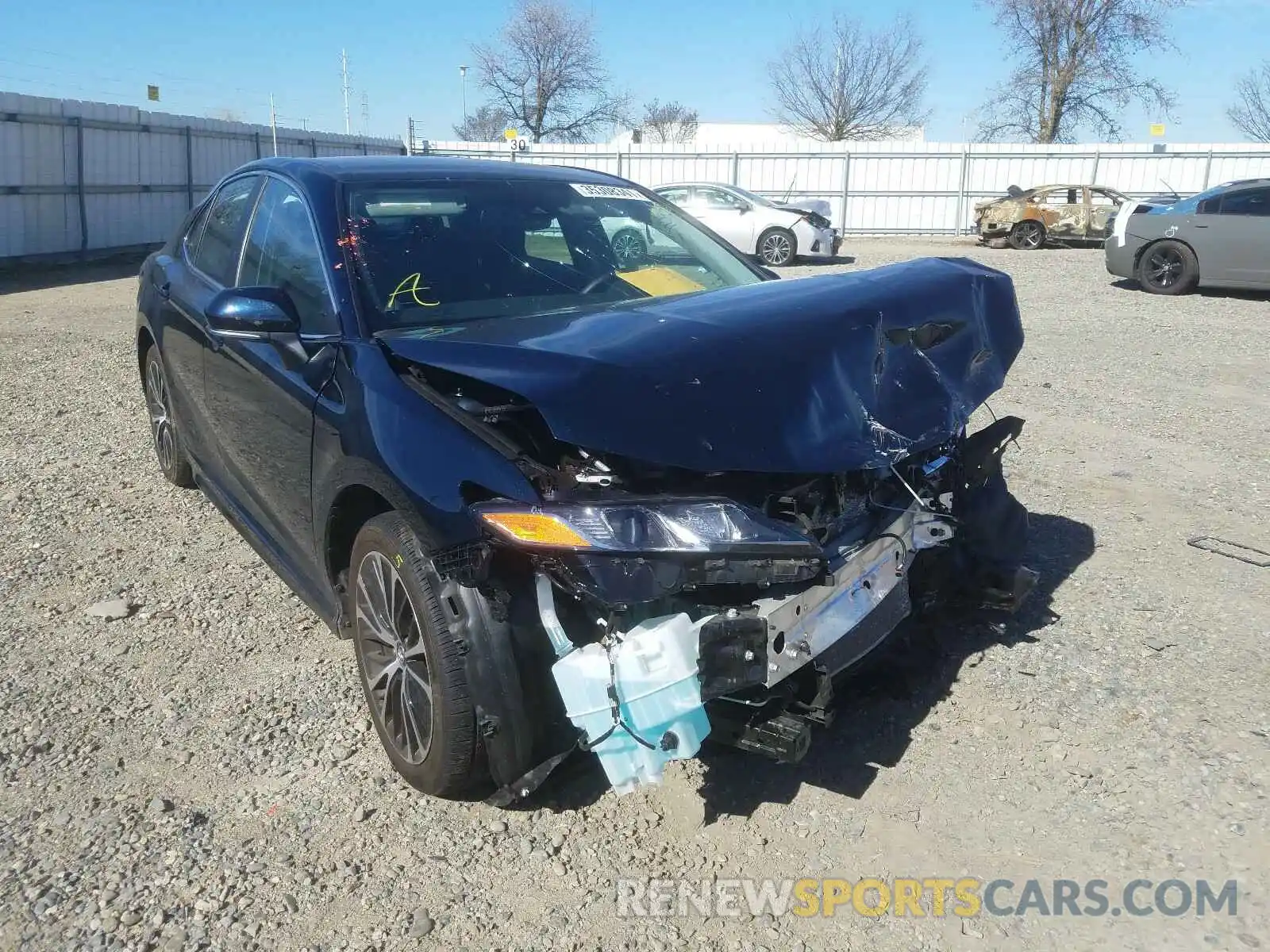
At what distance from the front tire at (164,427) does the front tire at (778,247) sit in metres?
14.0

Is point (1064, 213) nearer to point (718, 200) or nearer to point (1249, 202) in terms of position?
point (718, 200)

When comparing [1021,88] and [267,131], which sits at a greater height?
[1021,88]

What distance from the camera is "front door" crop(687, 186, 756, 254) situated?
18641 millimetres

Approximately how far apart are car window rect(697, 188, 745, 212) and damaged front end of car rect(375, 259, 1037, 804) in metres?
16.5

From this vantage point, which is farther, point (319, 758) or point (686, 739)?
point (319, 758)

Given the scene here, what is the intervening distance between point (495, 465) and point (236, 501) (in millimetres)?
2023

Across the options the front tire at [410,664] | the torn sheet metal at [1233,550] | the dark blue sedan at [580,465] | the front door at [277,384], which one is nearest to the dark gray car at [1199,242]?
the torn sheet metal at [1233,550]

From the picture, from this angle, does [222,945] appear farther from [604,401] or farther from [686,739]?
[604,401]

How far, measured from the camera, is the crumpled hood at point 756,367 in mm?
2418

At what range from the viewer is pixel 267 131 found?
70.7ft

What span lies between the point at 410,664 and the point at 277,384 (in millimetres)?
1144

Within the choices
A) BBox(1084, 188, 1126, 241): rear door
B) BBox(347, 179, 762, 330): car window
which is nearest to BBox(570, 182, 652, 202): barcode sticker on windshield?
BBox(347, 179, 762, 330): car window

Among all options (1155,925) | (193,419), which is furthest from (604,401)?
(193,419)

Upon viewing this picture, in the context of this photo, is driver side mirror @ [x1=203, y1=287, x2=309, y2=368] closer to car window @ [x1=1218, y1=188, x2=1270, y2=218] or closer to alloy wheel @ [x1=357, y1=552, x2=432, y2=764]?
alloy wheel @ [x1=357, y1=552, x2=432, y2=764]
